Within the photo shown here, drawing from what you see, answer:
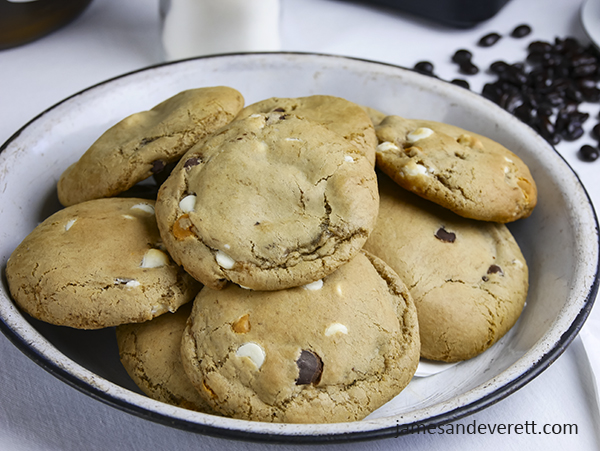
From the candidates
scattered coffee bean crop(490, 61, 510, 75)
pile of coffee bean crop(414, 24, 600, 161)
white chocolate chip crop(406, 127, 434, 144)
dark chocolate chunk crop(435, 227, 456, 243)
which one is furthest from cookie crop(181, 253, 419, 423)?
scattered coffee bean crop(490, 61, 510, 75)

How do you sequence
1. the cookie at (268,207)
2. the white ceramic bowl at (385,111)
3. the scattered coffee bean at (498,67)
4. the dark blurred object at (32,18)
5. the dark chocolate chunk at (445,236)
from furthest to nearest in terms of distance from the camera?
the scattered coffee bean at (498,67) < the dark blurred object at (32,18) < the dark chocolate chunk at (445,236) < the cookie at (268,207) < the white ceramic bowl at (385,111)

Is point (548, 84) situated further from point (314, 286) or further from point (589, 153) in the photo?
point (314, 286)

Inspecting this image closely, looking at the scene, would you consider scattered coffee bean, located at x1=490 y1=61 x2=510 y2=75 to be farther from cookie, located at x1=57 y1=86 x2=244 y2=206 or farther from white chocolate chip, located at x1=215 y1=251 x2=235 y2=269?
white chocolate chip, located at x1=215 y1=251 x2=235 y2=269

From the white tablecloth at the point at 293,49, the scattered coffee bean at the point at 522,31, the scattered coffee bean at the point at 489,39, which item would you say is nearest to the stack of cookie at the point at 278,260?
the white tablecloth at the point at 293,49

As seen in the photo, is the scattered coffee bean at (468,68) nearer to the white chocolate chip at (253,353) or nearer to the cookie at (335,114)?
the cookie at (335,114)

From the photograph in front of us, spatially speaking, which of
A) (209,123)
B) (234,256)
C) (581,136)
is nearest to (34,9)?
(209,123)

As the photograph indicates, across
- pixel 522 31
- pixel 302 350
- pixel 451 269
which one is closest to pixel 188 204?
pixel 302 350
